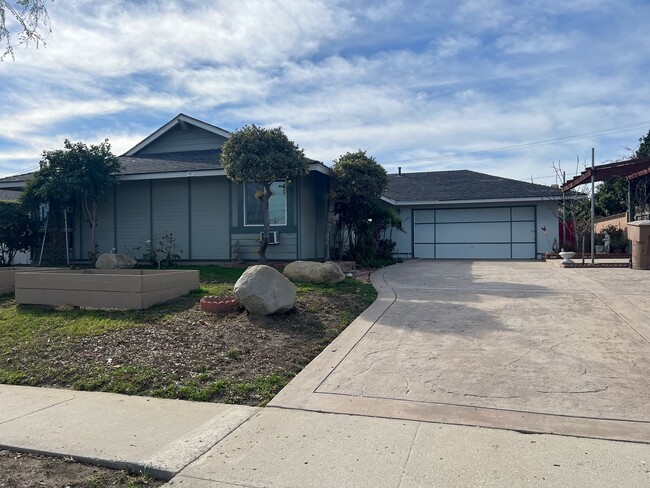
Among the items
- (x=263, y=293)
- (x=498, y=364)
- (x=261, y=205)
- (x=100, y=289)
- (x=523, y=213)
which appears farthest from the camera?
(x=523, y=213)

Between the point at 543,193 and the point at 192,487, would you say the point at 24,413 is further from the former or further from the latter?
the point at 543,193

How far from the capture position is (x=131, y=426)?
4570 mm

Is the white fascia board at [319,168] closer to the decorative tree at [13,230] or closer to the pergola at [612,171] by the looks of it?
the pergola at [612,171]

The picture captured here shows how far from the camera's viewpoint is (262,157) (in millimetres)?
12352

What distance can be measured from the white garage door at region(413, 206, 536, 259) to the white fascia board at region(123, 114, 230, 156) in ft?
32.3

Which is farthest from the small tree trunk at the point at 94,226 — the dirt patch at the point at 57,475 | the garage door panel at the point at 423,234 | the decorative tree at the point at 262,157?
the garage door panel at the point at 423,234

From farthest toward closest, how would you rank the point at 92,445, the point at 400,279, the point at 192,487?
the point at 400,279 < the point at 92,445 < the point at 192,487

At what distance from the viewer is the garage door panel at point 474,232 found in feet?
70.7

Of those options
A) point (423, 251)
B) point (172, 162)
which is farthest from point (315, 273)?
point (423, 251)

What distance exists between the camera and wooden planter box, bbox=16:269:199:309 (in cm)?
860

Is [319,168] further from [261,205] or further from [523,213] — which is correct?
[523,213]

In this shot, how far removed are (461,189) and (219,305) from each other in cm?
1657

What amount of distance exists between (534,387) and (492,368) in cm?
60

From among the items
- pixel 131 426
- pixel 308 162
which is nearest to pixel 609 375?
pixel 131 426
